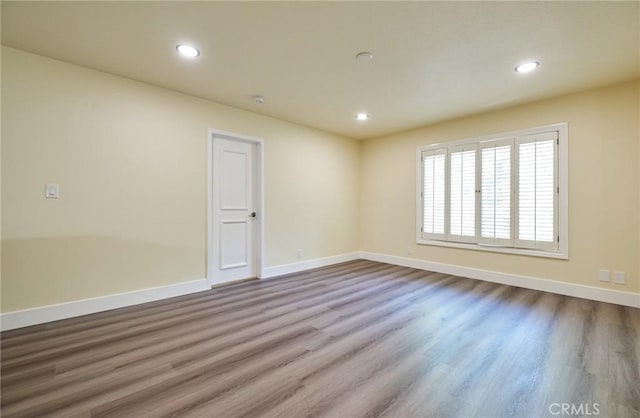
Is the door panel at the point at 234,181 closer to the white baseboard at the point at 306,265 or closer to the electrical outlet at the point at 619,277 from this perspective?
the white baseboard at the point at 306,265

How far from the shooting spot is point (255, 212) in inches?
171

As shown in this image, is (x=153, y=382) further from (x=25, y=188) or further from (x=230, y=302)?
(x=25, y=188)

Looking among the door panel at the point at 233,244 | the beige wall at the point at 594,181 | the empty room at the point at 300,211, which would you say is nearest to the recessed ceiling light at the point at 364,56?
the empty room at the point at 300,211

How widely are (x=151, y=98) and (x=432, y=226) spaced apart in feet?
14.9

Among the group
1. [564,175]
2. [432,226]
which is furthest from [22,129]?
[564,175]

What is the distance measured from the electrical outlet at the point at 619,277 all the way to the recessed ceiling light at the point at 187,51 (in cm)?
513

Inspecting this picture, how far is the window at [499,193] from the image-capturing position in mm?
3582

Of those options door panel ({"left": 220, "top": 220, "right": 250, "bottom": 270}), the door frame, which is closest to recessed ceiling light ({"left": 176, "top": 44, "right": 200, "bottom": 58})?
the door frame

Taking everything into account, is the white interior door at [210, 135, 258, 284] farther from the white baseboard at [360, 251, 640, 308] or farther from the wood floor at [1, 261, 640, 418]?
the white baseboard at [360, 251, 640, 308]

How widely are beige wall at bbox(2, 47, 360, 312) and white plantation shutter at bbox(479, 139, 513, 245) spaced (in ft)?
11.6

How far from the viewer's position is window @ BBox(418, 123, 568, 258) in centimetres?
358

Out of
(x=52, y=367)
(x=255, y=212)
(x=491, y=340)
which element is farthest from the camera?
(x=255, y=212)

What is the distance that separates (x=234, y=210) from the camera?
13.5 ft

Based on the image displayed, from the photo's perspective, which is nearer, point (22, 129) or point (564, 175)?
point (22, 129)
